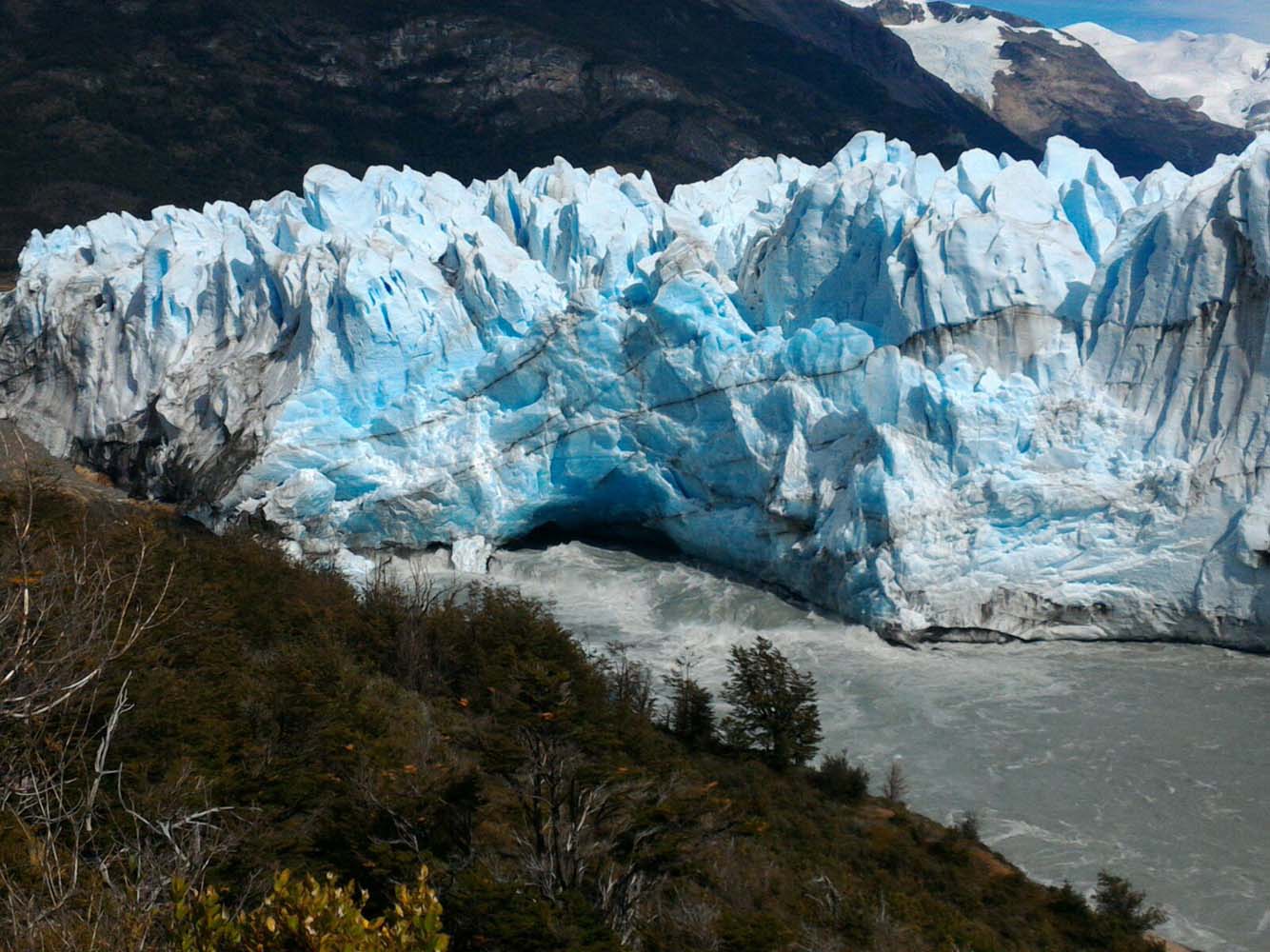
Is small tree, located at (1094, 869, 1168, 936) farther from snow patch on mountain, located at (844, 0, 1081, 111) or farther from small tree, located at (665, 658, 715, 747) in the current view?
snow patch on mountain, located at (844, 0, 1081, 111)

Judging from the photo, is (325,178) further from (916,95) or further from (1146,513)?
(916,95)

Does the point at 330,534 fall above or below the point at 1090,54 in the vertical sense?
below

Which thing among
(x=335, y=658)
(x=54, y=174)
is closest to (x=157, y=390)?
(x=335, y=658)

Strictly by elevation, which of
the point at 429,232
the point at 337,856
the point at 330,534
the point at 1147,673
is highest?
the point at 429,232

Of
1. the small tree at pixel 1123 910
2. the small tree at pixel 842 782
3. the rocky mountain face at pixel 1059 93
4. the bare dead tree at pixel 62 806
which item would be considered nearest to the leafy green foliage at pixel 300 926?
the bare dead tree at pixel 62 806

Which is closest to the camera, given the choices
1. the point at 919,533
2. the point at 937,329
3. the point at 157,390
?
the point at 919,533
